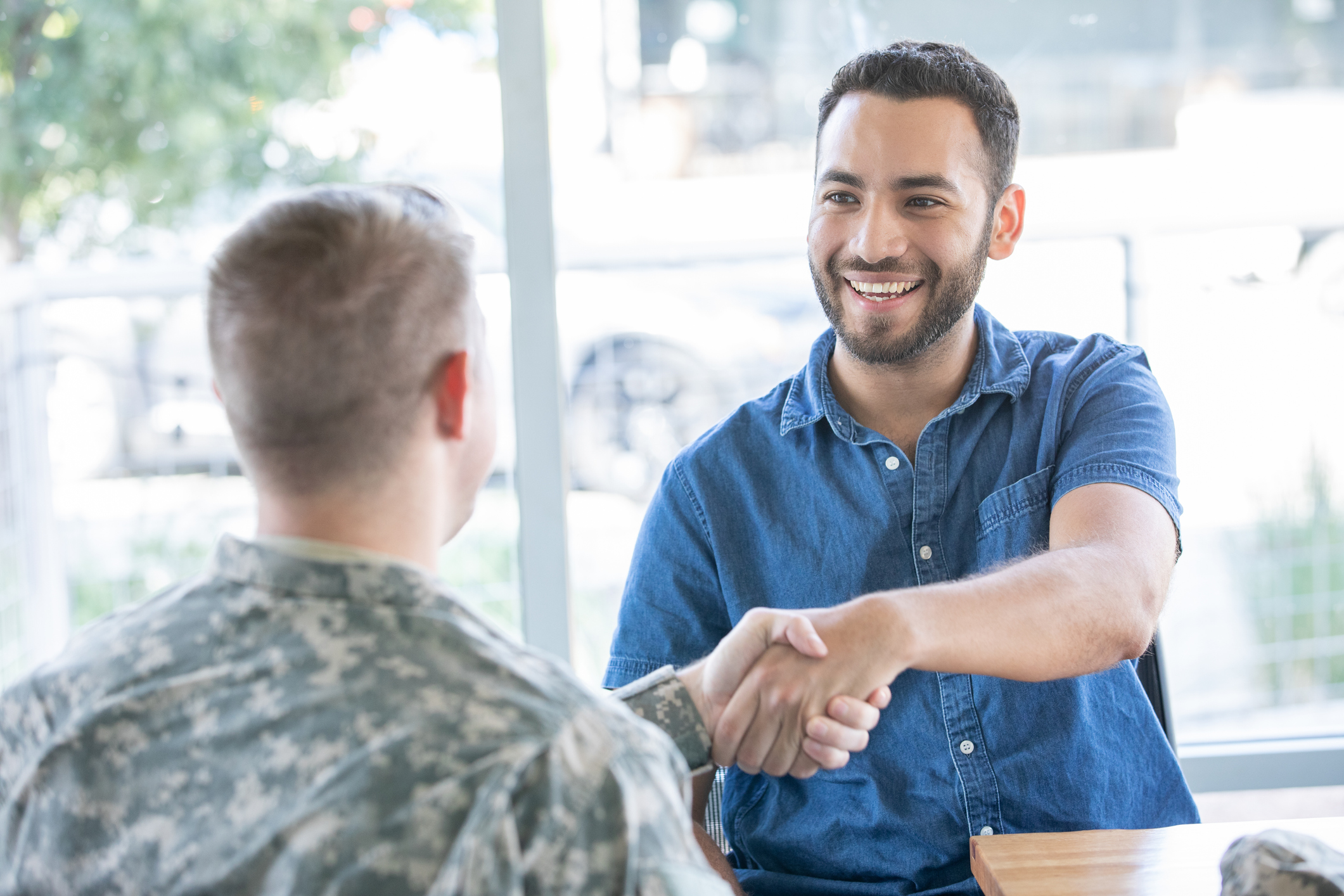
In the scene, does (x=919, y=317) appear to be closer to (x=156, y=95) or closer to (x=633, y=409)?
(x=633, y=409)

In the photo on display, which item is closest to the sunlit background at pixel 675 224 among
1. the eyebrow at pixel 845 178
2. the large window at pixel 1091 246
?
the large window at pixel 1091 246

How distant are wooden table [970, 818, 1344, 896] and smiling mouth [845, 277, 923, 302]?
2.56ft

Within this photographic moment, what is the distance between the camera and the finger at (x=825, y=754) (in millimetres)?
1185

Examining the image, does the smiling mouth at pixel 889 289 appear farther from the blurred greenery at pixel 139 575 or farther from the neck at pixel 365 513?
the blurred greenery at pixel 139 575

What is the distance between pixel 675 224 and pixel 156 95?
3.84 ft

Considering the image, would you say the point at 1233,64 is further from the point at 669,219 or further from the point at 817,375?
the point at 817,375

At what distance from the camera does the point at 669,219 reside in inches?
98.0

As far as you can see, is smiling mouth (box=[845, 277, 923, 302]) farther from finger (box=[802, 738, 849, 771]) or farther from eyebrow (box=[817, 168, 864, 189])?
finger (box=[802, 738, 849, 771])

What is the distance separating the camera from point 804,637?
118cm

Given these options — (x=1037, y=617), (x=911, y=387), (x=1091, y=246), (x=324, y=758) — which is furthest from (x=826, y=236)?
(x=324, y=758)

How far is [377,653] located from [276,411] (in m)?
0.20

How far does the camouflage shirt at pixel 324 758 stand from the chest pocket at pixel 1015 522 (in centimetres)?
80

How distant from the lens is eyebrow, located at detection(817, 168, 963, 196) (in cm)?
159

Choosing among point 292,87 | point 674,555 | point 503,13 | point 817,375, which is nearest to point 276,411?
point 674,555
